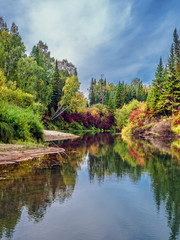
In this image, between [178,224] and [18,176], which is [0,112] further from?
[178,224]

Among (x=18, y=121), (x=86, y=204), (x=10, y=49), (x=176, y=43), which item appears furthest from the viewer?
(x=176, y=43)

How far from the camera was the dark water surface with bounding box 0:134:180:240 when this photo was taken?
3.74 m

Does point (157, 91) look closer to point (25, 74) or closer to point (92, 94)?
point (25, 74)

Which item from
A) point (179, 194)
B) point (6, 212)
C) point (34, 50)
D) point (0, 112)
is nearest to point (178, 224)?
point (179, 194)

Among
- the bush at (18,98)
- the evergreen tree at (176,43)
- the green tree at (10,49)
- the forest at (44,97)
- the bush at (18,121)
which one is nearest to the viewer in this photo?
the bush at (18,121)

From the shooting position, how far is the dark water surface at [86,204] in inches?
147

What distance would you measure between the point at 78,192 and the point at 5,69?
93.0ft

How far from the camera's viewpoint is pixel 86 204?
204 inches

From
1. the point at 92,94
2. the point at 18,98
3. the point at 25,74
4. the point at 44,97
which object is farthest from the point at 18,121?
the point at 92,94

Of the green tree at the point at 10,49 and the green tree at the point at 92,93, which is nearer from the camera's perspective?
the green tree at the point at 10,49

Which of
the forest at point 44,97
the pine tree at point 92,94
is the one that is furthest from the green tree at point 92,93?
the forest at point 44,97

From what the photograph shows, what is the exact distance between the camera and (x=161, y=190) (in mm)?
6316

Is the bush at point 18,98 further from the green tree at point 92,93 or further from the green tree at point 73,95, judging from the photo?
the green tree at point 92,93

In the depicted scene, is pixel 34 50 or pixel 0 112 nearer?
pixel 0 112
